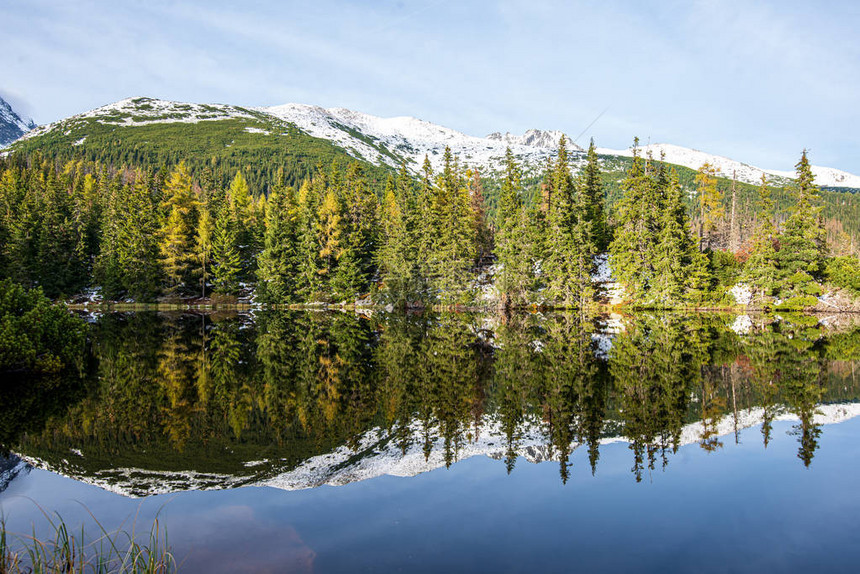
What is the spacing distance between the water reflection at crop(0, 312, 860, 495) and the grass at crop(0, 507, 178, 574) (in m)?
1.73

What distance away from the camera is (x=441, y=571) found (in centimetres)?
617

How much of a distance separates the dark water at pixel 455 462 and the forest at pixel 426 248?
37381mm

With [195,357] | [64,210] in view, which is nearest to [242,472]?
[195,357]

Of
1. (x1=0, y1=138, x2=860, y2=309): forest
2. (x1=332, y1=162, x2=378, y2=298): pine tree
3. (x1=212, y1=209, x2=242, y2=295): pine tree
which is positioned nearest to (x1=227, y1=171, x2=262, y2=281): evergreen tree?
(x1=0, y1=138, x2=860, y2=309): forest

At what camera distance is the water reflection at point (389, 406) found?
10.1m

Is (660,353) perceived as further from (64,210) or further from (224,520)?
(64,210)

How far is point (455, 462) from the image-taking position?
9.98m

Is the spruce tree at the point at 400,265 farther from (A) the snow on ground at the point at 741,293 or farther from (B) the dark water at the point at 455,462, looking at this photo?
(B) the dark water at the point at 455,462

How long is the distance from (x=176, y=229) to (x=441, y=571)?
215 ft

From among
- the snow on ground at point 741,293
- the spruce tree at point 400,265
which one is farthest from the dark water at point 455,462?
the snow on ground at point 741,293

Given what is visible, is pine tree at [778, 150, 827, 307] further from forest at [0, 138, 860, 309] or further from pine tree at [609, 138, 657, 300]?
pine tree at [609, 138, 657, 300]

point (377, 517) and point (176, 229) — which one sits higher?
point (176, 229)

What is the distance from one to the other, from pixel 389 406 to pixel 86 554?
794cm

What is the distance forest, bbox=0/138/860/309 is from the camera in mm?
55281
